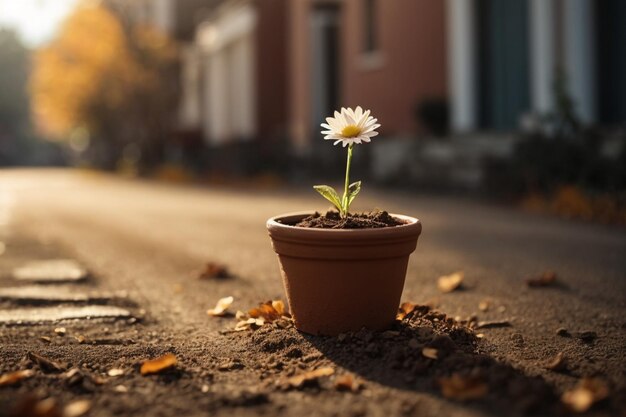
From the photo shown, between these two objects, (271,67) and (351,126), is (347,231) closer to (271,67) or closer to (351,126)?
(351,126)

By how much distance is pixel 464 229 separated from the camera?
8.00 m

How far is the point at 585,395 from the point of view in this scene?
2609 millimetres

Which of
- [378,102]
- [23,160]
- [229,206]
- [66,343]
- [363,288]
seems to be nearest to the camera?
[363,288]

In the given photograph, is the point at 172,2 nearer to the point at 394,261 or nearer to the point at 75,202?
the point at 75,202

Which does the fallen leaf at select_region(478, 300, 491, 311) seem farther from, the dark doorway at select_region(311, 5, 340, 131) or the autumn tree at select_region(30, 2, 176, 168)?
the autumn tree at select_region(30, 2, 176, 168)

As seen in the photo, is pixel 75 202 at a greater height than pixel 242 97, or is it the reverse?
pixel 242 97

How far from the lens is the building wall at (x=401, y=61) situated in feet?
46.6

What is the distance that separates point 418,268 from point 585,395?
329 centimetres

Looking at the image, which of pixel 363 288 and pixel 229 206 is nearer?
pixel 363 288

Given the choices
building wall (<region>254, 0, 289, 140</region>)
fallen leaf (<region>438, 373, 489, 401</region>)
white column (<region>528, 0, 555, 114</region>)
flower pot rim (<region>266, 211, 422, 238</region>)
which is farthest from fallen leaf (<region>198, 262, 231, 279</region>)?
building wall (<region>254, 0, 289, 140</region>)

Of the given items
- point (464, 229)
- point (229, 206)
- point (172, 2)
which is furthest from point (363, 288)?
point (172, 2)

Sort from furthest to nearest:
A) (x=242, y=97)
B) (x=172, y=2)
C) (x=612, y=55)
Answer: (x=172, y=2)
(x=242, y=97)
(x=612, y=55)

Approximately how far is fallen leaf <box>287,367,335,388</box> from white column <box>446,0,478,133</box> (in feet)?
31.4

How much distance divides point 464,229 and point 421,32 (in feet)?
23.2
